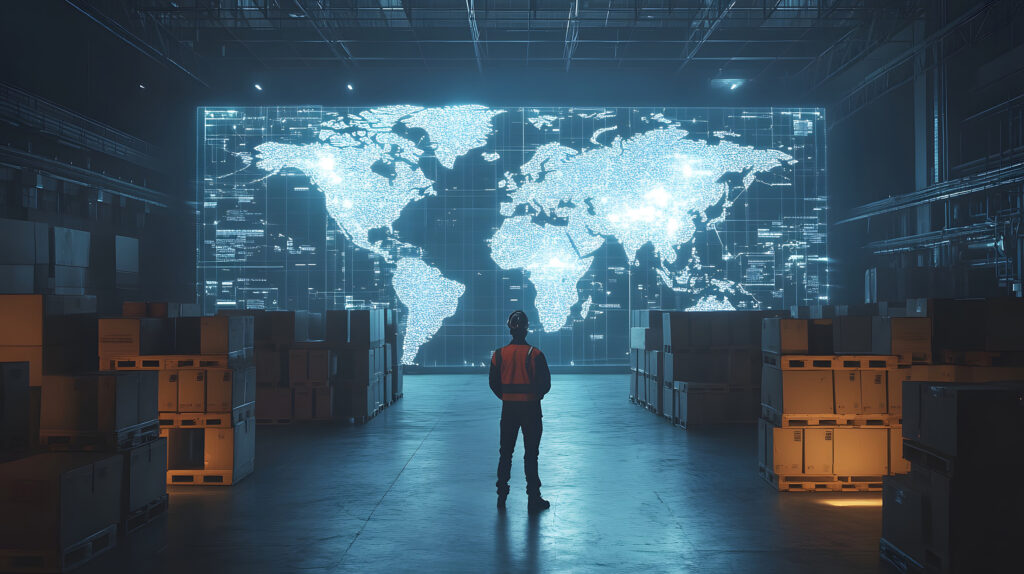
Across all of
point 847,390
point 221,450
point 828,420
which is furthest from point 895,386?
point 221,450

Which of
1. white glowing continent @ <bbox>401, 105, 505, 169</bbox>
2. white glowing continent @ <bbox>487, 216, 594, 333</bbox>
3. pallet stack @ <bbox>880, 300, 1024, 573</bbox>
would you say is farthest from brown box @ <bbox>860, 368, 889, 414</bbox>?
white glowing continent @ <bbox>401, 105, 505, 169</bbox>

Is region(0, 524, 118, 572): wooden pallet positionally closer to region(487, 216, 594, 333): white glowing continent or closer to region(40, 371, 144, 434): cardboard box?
region(40, 371, 144, 434): cardboard box

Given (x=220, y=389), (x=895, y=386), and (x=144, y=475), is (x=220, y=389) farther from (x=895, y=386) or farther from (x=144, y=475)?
(x=895, y=386)

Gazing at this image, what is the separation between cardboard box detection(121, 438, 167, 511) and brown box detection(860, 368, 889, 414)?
248 inches

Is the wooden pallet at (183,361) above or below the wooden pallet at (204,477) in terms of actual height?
above

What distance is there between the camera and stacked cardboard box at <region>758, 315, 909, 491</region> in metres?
7.19

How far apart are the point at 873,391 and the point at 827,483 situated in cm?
99

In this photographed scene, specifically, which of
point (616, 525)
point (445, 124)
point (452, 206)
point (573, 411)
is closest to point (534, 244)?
point (452, 206)

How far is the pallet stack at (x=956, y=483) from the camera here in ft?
14.6

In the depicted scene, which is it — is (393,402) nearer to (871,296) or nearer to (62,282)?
(62,282)

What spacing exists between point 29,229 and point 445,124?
31.2ft

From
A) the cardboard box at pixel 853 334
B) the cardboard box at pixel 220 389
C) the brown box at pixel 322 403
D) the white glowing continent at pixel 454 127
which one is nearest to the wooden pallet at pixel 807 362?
the cardboard box at pixel 853 334

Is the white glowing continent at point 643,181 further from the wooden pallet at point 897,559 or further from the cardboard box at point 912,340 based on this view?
the wooden pallet at point 897,559

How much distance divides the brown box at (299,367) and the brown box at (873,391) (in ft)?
25.1
